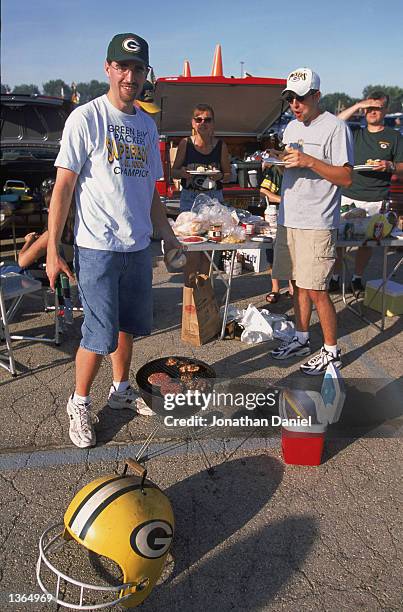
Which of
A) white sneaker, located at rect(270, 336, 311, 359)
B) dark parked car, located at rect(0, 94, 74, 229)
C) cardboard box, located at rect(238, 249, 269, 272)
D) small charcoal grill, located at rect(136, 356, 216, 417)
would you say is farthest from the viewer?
dark parked car, located at rect(0, 94, 74, 229)

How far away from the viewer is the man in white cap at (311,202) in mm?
3418

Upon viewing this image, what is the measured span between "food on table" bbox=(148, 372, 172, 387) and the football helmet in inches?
43.6

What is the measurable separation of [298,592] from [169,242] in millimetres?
2112

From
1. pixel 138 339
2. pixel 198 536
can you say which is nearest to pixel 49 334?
pixel 138 339

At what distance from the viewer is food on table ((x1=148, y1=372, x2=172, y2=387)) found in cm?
313

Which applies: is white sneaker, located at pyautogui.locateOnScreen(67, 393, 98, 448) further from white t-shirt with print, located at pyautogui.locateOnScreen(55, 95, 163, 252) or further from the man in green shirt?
the man in green shirt

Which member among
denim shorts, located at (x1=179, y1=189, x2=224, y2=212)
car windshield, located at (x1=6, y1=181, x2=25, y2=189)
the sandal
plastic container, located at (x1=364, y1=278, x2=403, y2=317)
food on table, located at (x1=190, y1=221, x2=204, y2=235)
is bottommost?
the sandal

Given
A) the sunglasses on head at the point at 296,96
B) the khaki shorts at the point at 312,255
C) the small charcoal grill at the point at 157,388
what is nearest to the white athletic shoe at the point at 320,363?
the khaki shorts at the point at 312,255

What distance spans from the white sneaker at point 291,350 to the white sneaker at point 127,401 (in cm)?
132

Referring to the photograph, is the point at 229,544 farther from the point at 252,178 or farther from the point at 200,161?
the point at 252,178

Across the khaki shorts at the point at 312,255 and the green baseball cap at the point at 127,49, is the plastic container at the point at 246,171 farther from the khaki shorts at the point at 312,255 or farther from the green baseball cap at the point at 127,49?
the green baseball cap at the point at 127,49

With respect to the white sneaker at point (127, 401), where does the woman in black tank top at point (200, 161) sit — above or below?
above

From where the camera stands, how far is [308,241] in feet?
12.3

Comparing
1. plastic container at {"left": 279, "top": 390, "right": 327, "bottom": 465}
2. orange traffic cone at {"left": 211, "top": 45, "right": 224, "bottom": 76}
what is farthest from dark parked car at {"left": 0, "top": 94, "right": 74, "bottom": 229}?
plastic container at {"left": 279, "top": 390, "right": 327, "bottom": 465}
